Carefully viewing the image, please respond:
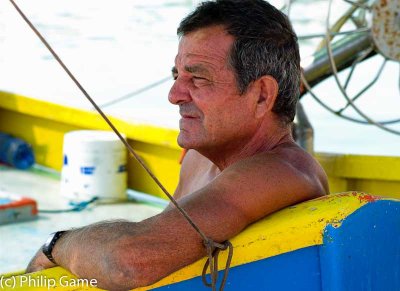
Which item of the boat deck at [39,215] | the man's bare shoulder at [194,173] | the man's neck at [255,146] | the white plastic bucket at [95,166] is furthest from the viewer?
the white plastic bucket at [95,166]

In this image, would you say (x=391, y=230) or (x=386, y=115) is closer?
(x=391, y=230)

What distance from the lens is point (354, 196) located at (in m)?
1.81

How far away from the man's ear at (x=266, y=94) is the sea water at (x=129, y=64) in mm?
2188

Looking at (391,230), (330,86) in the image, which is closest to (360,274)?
(391,230)

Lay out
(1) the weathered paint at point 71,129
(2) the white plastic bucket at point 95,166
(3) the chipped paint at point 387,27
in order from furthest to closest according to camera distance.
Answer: (2) the white plastic bucket at point 95,166 → (1) the weathered paint at point 71,129 → (3) the chipped paint at point 387,27

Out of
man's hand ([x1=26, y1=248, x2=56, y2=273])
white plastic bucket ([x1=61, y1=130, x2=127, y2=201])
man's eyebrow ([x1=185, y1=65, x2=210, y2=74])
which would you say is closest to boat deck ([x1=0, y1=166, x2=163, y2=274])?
white plastic bucket ([x1=61, y1=130, x2=127, y2=201])

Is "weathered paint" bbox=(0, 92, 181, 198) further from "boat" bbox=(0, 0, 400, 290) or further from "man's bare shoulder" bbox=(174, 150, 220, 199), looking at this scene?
"boat" bbox=(0, 0, 400, 290)

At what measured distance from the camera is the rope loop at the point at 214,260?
5.54 feet

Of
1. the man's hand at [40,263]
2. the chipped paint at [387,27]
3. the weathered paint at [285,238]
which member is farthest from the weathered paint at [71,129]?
the weathered paint at [285,238]

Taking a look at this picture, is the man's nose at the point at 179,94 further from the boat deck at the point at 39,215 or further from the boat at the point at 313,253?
the boat deck at the point at 39,215

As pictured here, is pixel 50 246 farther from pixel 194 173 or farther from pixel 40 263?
pixel 194 173

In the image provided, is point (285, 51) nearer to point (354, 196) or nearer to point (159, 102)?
point (354, 196)

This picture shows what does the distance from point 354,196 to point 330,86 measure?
8.09 m

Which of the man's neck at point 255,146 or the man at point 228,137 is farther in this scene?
the man's neck at point 255,146
